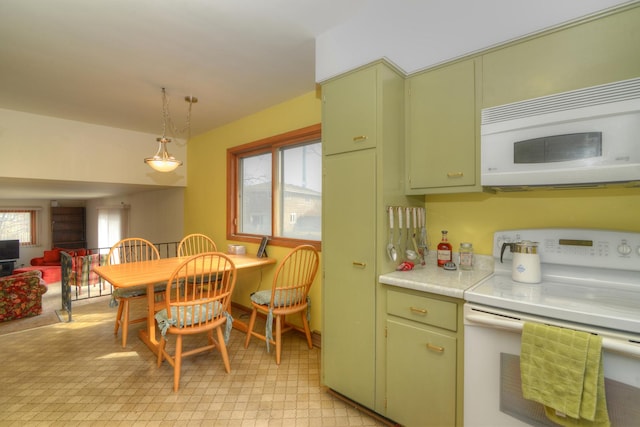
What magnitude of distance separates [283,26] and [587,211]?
209 cm

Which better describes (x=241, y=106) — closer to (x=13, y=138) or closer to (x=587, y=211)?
(x=13, y=138)

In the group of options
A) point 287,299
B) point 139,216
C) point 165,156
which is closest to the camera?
point 287,299

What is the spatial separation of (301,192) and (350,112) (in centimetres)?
139

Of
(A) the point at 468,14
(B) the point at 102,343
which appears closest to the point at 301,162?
(A) the point at 468,14

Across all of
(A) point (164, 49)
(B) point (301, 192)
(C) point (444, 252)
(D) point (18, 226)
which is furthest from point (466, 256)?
(D) point (18, 226)

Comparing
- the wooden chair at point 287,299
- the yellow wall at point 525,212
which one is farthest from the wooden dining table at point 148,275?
the yellow wall at point 525,212

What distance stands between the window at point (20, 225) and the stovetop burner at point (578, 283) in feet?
36.2

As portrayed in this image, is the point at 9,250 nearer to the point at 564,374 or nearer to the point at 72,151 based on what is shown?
the point at 72,151

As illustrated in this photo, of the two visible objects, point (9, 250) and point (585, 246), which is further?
point (9, 250)

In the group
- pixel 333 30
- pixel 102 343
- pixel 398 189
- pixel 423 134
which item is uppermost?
pixel 333 30

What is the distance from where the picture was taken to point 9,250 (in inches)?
279

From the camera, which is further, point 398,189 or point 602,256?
point 398,189

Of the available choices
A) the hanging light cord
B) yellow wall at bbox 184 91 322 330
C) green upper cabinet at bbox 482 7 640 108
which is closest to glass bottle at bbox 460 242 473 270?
green upper cabinet at bbox 482 7 640 108

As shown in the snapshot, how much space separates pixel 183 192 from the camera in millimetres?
4750
